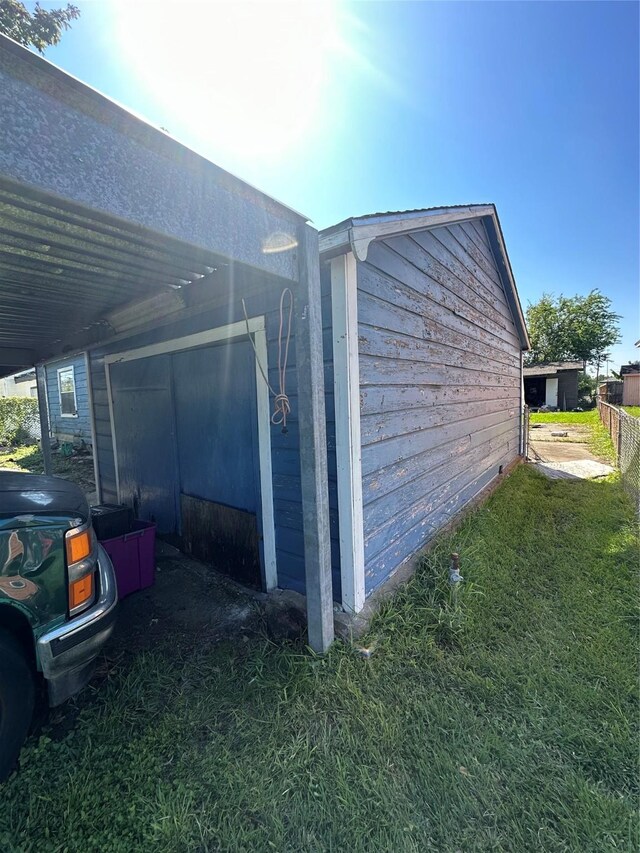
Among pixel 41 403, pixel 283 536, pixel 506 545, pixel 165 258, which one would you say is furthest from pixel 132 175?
pixel 41 403

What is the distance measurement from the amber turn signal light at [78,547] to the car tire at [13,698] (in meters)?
0.36

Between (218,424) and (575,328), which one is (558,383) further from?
(218,424)

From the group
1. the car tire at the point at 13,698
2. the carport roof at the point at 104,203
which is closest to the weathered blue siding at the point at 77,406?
the carport roof at the point at 104,203

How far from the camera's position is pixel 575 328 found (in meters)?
31.0

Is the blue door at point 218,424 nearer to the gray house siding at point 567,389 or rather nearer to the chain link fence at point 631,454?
the chain link fence at point 631,454

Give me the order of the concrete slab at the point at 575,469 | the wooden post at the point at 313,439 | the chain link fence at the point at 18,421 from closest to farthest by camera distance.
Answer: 1. the wooden post at the point at 313,439
2. the concrete slab at the point at 575,469
3. the chain link fence at the point at 18,421

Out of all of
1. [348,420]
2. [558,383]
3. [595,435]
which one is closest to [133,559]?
[348,420]

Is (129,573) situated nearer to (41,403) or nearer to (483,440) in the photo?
(41,403)

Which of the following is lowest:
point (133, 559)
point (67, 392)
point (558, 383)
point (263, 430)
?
point (133, 559)

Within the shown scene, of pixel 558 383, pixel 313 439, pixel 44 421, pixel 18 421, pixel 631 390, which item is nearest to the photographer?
pixel 313 439

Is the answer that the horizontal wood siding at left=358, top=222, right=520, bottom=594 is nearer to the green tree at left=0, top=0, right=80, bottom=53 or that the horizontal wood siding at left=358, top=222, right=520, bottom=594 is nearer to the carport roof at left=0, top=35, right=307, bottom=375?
the carport roof at left=0, top=35, right=307, bottom=375

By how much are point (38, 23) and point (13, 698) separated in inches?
513

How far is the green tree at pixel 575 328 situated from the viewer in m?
30.8

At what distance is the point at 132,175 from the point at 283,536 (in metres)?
2.39
